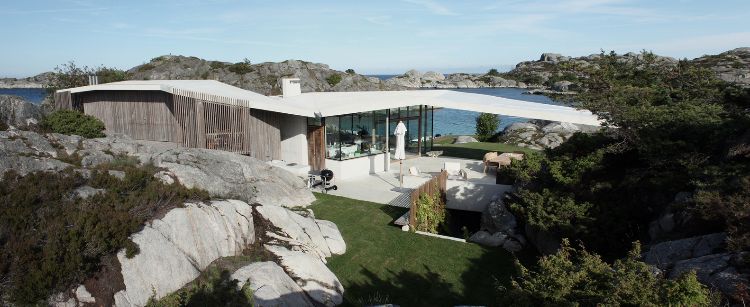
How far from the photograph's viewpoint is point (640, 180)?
33.3 feet

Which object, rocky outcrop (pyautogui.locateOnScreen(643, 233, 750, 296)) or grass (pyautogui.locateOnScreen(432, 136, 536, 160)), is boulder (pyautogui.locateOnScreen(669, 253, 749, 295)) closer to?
rocky outcrop (pyautogui.locateOnScreen(643, 233, 750, 296))

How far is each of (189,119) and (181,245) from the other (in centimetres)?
920

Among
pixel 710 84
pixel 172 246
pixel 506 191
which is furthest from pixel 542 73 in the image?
pixel 172 246

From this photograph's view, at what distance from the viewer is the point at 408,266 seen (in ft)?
33.2

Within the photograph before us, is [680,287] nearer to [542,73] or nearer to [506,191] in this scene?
[506,191]

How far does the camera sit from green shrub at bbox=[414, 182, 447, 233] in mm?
12575

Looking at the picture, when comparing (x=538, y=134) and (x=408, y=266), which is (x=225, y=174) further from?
(x=538, y=134)

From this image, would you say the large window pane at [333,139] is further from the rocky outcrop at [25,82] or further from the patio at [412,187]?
the rocky outcrop at [25,82]

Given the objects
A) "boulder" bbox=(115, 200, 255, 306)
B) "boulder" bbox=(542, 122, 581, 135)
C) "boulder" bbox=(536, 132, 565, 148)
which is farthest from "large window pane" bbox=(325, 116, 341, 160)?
"boulder" bbox=(542, 122, 581, 135)

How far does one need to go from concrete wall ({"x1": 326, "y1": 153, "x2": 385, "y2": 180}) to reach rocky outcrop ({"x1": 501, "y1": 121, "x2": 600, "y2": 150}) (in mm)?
11872

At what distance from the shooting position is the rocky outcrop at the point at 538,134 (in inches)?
1077

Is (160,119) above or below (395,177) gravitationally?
above

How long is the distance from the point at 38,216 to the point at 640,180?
12.1 m

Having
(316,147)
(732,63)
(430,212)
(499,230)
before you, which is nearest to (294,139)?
(316,147)
